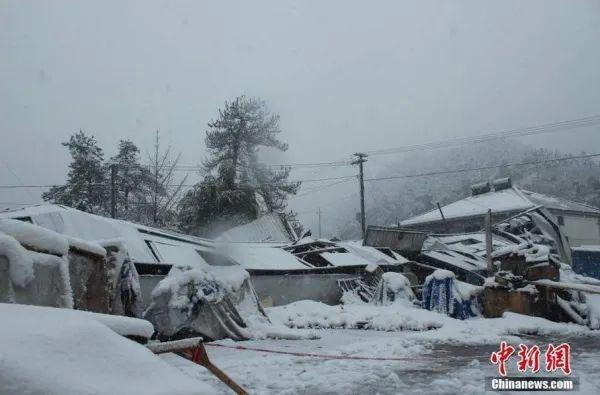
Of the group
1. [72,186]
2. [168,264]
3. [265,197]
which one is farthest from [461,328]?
[72,186]

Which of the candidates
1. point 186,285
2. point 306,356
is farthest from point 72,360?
point 186,285

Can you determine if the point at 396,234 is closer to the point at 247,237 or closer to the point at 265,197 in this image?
the point at 247,237

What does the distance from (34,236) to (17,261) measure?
0.60 meters

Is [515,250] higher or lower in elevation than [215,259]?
higher

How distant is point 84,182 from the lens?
1563 inches

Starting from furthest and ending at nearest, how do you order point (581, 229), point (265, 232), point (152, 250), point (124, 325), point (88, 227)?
point (581, 229), point (265, 232), point (152, 250), point (88, 227), point (124, 325)

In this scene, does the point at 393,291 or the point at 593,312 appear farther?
the point at 393,291

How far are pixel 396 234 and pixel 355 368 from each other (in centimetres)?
1488

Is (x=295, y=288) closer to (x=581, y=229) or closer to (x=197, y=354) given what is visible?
(x=197, y=354)

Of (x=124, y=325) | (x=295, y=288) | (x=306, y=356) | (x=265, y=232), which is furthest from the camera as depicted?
(x=265, y=232)

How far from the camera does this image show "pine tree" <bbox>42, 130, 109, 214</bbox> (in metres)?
38.8

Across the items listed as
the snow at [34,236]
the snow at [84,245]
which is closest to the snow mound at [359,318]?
the snow at [84,245]

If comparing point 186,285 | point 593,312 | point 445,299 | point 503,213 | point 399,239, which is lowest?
point 593,312

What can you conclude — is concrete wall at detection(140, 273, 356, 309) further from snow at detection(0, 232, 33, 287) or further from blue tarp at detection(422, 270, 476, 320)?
snow at detection(0, 232, 33, 287)
